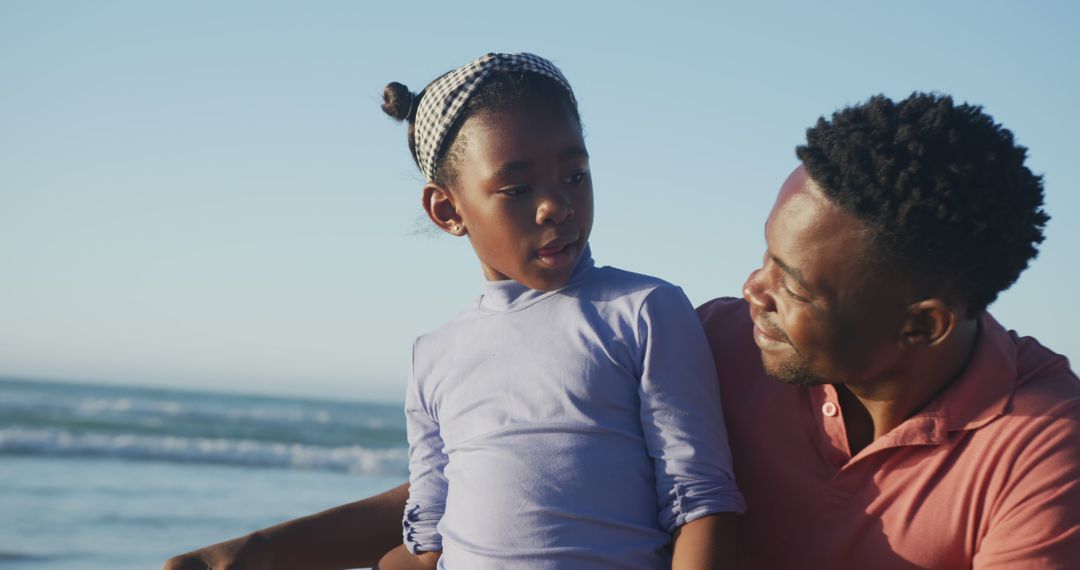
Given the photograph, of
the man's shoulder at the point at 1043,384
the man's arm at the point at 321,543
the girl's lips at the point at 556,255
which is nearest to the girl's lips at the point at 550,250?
the girl's lips at the point at 556,255

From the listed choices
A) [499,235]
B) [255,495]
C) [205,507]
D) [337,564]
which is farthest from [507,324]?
[255,495]

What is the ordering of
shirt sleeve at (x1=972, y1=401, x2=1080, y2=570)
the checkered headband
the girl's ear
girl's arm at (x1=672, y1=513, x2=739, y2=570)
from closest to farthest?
shirt sleeve at (x1=972, y1=401, x2=1080, y2=570), girl's arm at (x1=672, y1=513, x2=739, y2=570), the checkered headband, the girl's ear

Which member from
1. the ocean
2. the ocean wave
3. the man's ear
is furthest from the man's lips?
the ocean wave

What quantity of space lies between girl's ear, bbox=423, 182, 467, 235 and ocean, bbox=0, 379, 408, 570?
16.4 ft

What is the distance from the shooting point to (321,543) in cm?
260

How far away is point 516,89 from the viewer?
8.09ft

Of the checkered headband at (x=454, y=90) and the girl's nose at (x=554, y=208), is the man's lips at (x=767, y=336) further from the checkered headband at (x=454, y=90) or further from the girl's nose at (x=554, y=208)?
the checkered headband at (x=454, y=90)

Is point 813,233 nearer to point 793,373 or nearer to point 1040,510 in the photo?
point 793,373

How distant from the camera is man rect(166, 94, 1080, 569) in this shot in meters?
2.08

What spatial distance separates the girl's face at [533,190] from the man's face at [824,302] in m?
0.43

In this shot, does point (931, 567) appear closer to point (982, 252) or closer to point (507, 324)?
point (982, 252)

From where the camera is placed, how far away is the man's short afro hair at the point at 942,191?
83.0 inches

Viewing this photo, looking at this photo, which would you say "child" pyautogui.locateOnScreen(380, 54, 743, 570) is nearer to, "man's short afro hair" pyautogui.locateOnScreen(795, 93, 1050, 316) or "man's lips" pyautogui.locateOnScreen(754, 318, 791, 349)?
"man's lips" pyautogui.locateOnScreen(754, 318, 791, 349)

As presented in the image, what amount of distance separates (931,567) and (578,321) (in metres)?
0.85
